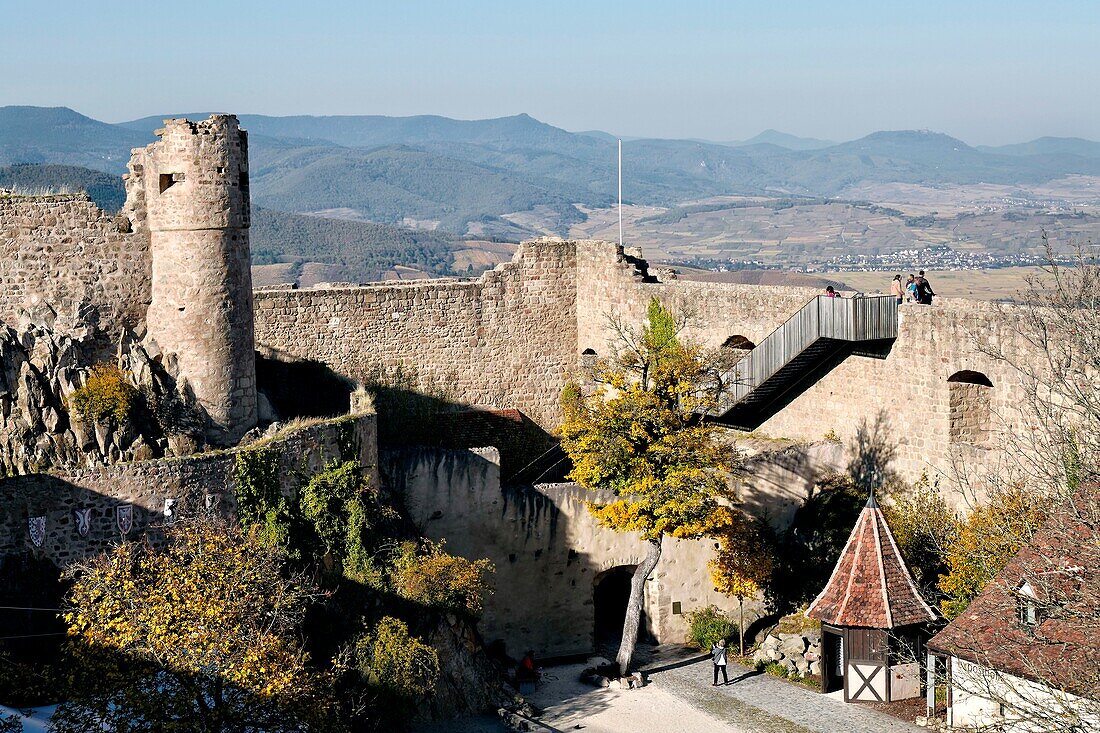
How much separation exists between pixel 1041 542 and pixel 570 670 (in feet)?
32.7

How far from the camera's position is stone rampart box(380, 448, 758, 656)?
99.8ft

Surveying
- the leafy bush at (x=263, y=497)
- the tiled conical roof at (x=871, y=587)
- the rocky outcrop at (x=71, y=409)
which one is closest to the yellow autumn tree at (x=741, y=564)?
the tiled conical roof at (x=871, y=587)

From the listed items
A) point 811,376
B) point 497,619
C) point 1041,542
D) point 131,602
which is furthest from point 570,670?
point 131,602

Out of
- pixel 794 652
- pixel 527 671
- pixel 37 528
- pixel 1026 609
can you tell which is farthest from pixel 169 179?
pixel 1026 609

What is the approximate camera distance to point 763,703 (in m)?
27.9

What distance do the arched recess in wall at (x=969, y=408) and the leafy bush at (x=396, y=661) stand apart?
35.2 feet

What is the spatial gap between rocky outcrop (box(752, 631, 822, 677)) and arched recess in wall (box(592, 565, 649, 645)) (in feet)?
12.0

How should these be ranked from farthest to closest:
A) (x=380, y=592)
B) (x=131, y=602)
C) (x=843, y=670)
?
(x=843, y=670), (x=380, y=592), (x=131, y=602)

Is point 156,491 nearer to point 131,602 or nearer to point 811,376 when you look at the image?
point 131,602

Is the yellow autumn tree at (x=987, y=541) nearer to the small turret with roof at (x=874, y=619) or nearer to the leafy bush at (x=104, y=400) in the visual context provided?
the small turret with roof at (x=874, y=619)

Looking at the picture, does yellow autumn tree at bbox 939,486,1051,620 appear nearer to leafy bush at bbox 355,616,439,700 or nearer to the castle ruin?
the castle ruin

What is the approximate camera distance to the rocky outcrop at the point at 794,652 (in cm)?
2939

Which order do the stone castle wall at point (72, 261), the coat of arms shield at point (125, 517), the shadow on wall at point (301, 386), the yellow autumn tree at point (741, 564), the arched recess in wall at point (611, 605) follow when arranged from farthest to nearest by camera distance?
1. the arched recess in wall at point (611, 605)
2. the yellow autumn tree at point (741, 564)
3. the shadow on wall at point (301, 386)
4. the stone castle wall at point (72, 261)
5. the coat of arms shield at point (125, 517)

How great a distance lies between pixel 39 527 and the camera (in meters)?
22.5
